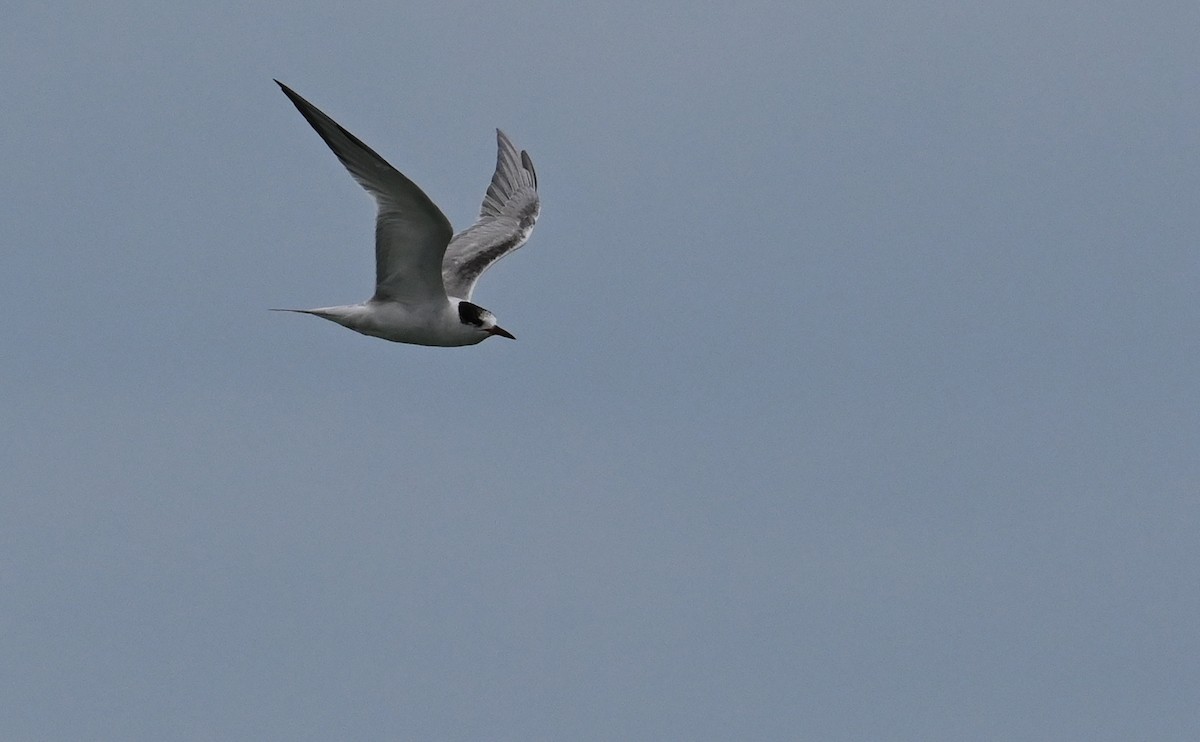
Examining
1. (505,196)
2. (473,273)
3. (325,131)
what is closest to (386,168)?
(325,131)

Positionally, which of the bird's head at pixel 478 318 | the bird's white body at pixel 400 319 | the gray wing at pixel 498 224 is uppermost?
the gray wing at pixel 498 224

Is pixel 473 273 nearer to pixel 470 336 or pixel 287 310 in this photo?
pixel 470 336

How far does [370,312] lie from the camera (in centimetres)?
2548

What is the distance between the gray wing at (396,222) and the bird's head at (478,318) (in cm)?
56

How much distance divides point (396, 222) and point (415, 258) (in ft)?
2.93

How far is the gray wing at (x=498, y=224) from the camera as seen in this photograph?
94.5 ft

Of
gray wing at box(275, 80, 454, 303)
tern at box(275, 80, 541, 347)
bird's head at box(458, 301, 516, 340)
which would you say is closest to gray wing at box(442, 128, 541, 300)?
tern at box(275, 80, 541, 347)

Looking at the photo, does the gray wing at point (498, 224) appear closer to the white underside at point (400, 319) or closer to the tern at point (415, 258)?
the tern at point (415, 258)

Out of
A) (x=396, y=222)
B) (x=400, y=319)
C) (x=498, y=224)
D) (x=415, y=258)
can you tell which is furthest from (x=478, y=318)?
(x=498, y=224)

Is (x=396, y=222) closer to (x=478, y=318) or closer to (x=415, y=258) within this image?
(x=415, y=258)

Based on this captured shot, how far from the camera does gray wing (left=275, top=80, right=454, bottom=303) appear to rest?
22.1 metres

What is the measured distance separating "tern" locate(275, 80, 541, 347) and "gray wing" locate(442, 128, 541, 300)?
0.8 inches

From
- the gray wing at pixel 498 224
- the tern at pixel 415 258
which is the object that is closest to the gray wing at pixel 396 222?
the tern at pixel 415 258

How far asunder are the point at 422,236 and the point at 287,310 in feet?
6.68
